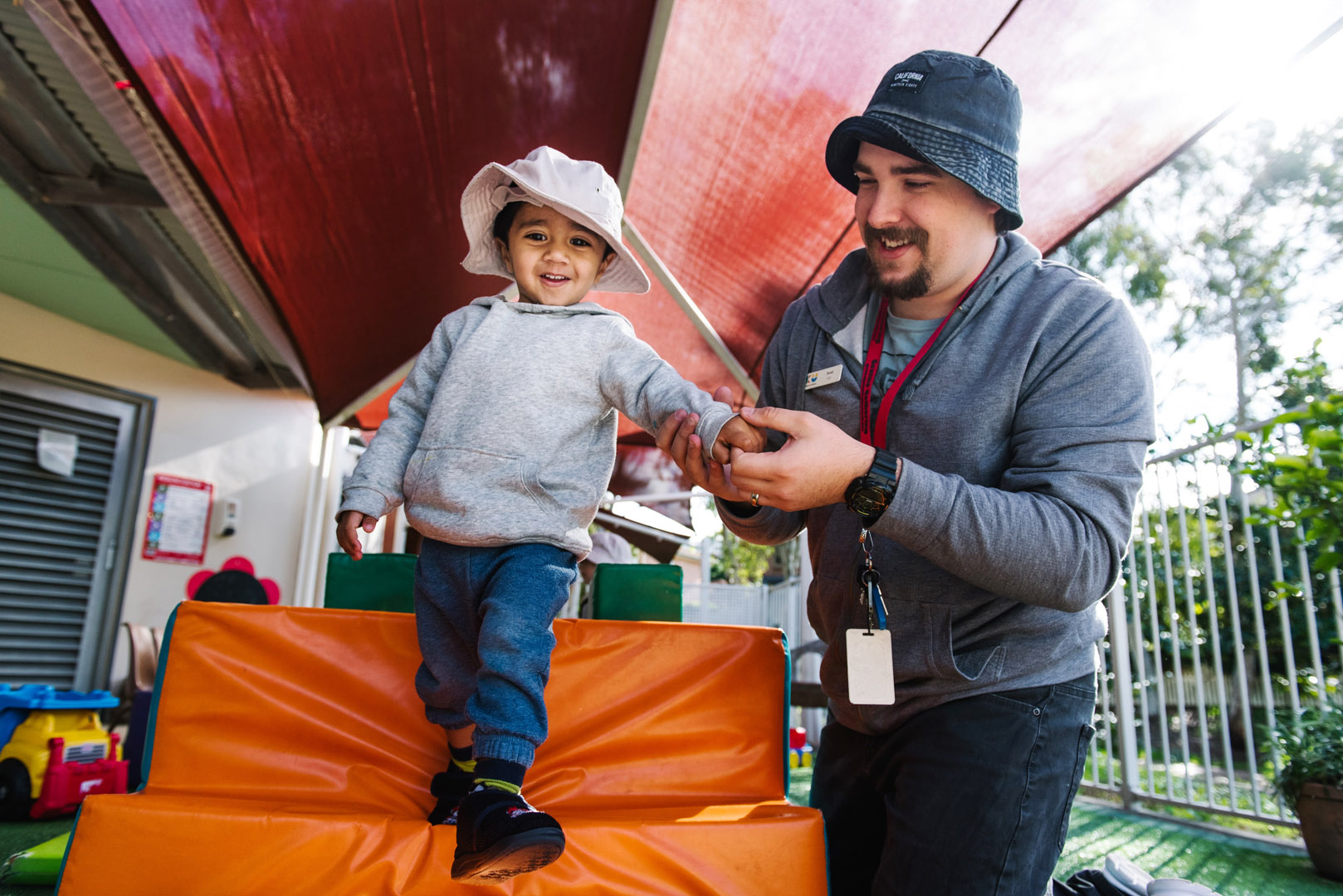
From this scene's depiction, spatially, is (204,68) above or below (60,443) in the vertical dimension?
above

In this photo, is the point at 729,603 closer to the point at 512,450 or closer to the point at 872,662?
the point at 512,450

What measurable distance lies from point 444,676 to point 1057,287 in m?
1.39

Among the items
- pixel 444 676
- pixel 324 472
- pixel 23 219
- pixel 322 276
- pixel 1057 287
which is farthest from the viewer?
pixel 324 472

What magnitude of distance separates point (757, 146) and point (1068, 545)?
274 centimetres

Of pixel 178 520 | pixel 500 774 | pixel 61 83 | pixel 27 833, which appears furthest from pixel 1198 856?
pixel 178 520

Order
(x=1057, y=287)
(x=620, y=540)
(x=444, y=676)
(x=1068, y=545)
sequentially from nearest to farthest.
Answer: (x=1068, y=545), (x=1057, y=287), (x=444, y=676), (x=620, y=540)

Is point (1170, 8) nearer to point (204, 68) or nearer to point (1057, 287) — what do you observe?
point (1057, 287)

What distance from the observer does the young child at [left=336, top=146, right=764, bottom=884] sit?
1579 millimetres

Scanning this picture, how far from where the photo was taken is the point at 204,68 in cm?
243

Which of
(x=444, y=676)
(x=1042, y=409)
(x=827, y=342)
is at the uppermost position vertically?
(x=827, y=342)

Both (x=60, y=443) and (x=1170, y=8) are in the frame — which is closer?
(x=1170, y=8)

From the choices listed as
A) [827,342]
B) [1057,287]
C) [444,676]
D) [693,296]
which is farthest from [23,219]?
[1057,287]

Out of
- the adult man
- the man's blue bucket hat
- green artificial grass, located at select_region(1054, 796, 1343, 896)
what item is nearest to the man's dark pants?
the adult man

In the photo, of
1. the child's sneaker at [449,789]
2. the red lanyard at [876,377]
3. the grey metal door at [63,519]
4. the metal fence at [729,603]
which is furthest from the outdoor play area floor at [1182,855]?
the metal fence at [729,603]
